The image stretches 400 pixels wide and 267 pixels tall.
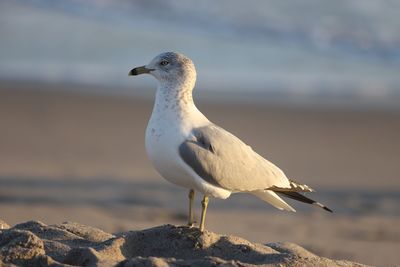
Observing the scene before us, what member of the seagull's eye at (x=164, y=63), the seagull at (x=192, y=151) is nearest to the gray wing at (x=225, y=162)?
the seagull at (x=192, y=151)

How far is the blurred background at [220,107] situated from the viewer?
8961 millimetres

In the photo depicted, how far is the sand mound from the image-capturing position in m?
5.02

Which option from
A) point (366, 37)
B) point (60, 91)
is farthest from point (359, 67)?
point (60, 91)

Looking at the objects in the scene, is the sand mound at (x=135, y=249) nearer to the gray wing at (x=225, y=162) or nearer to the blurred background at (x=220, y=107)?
the gray wing at (x=225, y=162)

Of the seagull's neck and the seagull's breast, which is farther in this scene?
the seagull's neck

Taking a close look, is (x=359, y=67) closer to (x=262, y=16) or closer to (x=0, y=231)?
(x=262, y=16)

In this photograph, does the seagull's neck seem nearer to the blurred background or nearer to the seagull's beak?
the seagull's beak

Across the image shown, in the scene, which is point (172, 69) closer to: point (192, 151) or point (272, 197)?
point (192, 151)

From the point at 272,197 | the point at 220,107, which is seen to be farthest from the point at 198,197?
the point at 220,107

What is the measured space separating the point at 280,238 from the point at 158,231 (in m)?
2.81

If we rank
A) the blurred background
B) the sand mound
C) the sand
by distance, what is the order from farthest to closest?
1. the blurred background
2. the sand
3. the sand mound

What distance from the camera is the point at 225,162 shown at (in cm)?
590

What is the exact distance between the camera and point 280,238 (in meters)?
8.33

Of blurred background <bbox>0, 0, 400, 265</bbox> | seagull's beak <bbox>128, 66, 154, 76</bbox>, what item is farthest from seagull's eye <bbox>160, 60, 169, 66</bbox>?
blurred background <bbox>0, 0, 400, 265</bbox>
